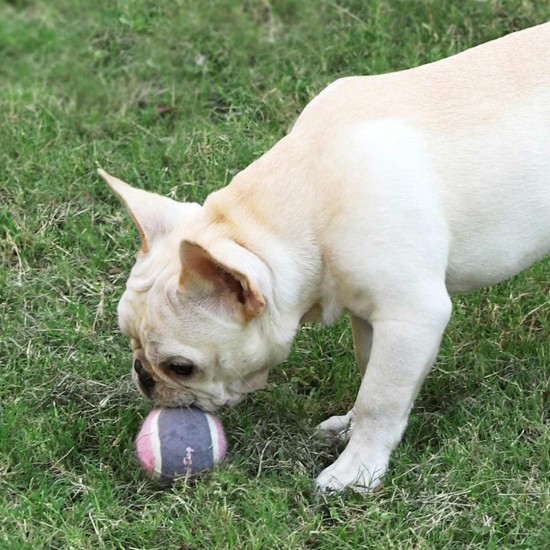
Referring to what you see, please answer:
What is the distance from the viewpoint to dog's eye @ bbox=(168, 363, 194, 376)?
4391mm

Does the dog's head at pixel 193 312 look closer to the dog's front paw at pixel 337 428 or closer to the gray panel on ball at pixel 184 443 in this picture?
the gray panel on ball at pixel 184 443

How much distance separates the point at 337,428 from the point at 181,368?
82 cm

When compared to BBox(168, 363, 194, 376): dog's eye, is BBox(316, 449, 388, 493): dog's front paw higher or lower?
lower

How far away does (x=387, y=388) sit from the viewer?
4.37 m

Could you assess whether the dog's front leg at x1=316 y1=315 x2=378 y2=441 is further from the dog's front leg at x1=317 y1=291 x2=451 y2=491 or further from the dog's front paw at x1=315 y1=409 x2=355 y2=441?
the dog's front leg at x1=317 y1=291 x2=451 y2=491

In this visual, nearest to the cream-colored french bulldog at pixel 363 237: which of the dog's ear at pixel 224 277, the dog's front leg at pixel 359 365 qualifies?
the dog's ear at pixel 224 277

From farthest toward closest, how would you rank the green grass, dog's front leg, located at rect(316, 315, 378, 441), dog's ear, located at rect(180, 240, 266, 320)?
dog's front leg, located at rect(316, 315, 378, 441)
the green grass
dog's ear, located at rect(180, 240, 266, 320)

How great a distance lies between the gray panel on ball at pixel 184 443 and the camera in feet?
14.6

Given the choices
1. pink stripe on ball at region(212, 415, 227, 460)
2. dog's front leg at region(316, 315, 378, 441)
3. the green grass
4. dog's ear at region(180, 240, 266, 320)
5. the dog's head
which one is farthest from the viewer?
dog's front leg at region(316, 315, 378, 441)

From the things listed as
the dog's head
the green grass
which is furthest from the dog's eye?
the green grass

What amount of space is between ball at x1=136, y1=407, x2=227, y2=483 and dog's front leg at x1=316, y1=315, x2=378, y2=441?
53cm

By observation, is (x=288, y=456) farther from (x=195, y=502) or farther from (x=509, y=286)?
(x=509, y=286)

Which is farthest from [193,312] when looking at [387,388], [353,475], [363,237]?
[353,475]

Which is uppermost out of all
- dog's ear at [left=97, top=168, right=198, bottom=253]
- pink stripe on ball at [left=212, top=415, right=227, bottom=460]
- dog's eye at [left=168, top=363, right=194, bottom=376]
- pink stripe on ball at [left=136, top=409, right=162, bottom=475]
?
dog's ear at [left=97, top=168, right=198, bottom=253]
